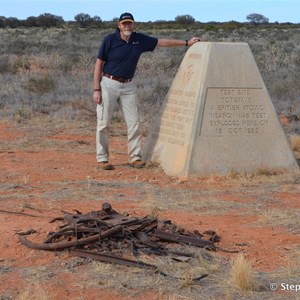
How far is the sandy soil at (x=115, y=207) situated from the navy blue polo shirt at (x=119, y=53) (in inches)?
51.2

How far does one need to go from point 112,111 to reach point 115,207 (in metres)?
2.68

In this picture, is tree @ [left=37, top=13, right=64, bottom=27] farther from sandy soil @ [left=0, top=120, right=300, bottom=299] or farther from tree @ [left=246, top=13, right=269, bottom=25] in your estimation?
sandy soil @ [left=0, top=120, right=300, bottom=299]

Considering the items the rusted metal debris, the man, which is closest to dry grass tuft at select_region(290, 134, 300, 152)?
the man

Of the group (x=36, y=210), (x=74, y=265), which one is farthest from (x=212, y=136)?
(x=74, y=265)

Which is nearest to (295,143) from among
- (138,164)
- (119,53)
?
(138,164)

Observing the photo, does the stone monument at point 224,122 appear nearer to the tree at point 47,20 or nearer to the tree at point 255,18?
the tree at point 47,20

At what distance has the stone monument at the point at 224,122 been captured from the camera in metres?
8.88

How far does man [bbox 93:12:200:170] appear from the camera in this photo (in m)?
9.20

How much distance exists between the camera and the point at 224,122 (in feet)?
29.5

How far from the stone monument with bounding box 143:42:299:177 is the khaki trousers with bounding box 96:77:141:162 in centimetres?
52

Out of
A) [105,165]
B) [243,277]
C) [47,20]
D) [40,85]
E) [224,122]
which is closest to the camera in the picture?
[243,277]

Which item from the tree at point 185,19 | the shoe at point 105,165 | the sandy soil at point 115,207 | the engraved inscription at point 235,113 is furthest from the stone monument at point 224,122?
the tree at point 185,19

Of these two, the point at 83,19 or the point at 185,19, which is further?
the point at 185,19

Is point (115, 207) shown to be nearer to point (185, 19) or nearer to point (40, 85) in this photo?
point (40, 85)
